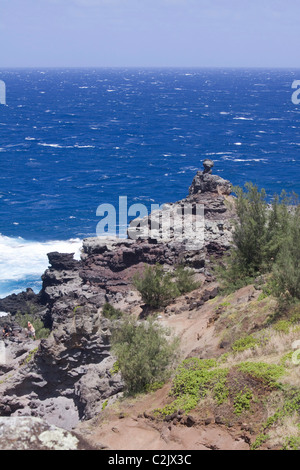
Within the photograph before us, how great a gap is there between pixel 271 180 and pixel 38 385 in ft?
174

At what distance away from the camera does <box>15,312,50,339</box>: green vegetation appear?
81.1 ft

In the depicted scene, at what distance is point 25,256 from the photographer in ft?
140

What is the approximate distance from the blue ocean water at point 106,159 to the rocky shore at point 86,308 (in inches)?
278

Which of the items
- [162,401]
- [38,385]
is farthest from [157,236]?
Answer: [162,401]

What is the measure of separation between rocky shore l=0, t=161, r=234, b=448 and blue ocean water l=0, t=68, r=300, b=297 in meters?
7.05

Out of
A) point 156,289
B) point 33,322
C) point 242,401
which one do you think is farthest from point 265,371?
point 33,322

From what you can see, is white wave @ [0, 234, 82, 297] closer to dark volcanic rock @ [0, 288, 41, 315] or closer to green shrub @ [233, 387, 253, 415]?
dark volcanic rock @ [0, 288, 41, 315]

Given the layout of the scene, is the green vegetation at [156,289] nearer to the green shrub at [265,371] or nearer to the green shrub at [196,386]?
the green shrub at [196,386]

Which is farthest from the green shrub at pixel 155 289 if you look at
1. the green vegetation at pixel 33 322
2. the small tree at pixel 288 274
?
the small tree at pixel 288 274

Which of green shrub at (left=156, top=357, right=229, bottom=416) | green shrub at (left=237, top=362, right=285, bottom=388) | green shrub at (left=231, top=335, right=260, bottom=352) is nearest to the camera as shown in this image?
green shrub at (left=237, top=362, right=285, bottom=388)

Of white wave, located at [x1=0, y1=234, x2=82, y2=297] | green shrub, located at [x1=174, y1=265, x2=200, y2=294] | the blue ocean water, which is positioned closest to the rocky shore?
green shrub, located at [x1=174, y1=265, x2=200, y2=294]

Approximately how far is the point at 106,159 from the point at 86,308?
209 ft

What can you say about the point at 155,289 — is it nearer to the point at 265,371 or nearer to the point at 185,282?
the point at 185,282

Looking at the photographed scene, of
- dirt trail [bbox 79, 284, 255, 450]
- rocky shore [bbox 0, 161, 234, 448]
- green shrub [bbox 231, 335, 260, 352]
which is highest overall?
green shrub [bbox 231, 335, 260, 352]
